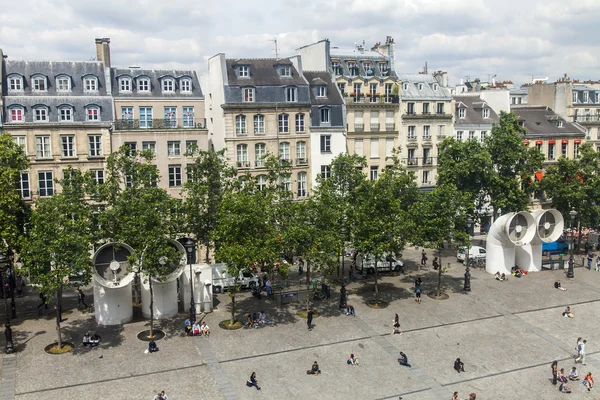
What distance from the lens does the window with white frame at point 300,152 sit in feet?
193

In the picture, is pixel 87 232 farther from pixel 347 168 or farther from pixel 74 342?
pixel 347 168

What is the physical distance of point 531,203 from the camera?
68.8 metres

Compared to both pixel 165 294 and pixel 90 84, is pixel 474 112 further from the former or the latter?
pixel 165 294

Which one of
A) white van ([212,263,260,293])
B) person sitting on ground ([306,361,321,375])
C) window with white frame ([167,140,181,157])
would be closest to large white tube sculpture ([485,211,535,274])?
white van ([212,263,260,293])

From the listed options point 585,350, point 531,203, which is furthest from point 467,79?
point 585,350

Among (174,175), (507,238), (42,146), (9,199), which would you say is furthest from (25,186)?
(507,238)

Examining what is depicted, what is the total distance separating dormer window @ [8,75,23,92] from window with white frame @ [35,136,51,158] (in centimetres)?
528

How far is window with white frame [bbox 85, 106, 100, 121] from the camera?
169ft

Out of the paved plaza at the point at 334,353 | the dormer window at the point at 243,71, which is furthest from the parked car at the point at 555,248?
the dormer window at the point at 243,71

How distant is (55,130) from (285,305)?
26327 millimetres

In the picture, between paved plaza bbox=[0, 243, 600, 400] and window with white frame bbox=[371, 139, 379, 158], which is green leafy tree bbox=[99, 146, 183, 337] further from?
window with white frame bbox=[371, 139, 379, 158]

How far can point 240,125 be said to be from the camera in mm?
55812

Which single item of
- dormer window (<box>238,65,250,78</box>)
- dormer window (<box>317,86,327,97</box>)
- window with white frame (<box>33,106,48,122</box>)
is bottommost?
window with white frame (<box>33,106,48,122</box>)

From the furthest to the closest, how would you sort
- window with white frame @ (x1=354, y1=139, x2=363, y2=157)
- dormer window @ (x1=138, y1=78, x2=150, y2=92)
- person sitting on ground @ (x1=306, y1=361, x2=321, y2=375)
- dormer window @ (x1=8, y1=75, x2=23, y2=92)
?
1. window with white frame @ (x1=354, y1=139, x2=363, y2=157)
2. dormer window @ (x1=138, y1=78, x2=150, y2=92)
3. dormer window @ (x1=8, y1=75, x2=23, y2=92)
4. person sitting on ground @ (x1=306, y1=361, x2=321, y2=375)
